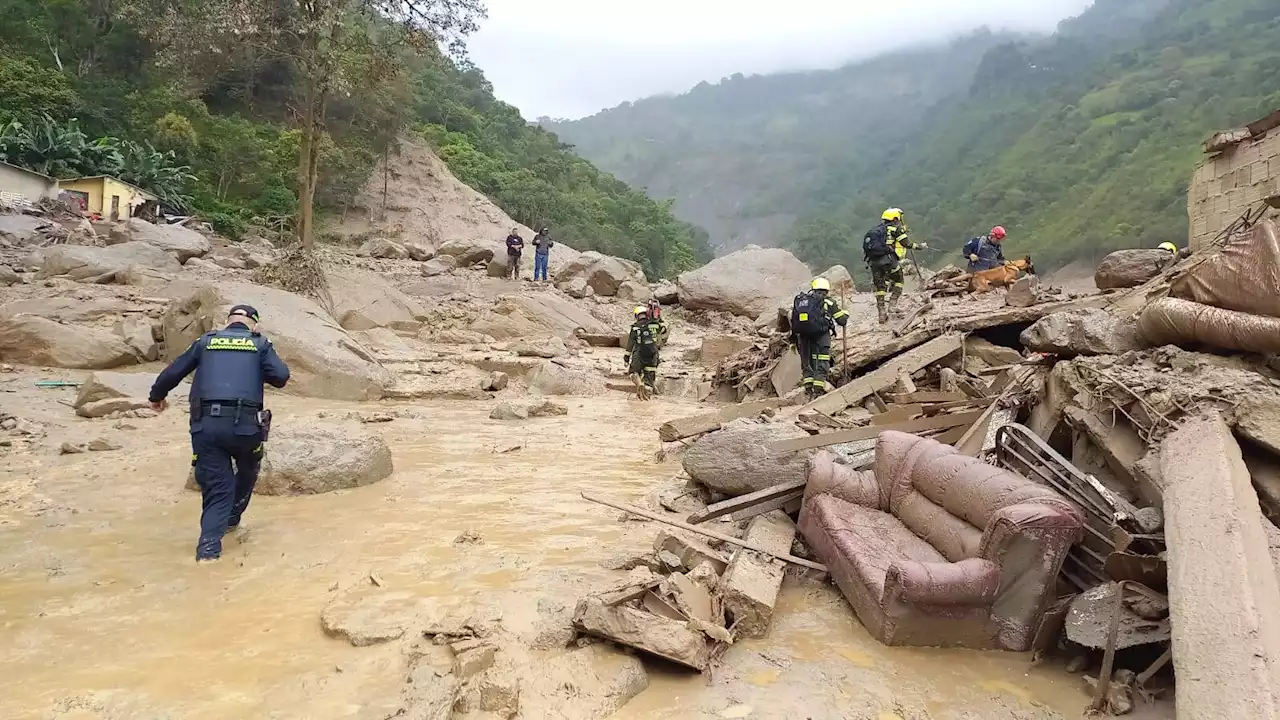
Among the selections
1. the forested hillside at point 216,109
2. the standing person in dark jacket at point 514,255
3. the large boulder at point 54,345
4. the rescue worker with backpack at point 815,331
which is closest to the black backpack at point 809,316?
the rescue worker with backpack at point 815,331

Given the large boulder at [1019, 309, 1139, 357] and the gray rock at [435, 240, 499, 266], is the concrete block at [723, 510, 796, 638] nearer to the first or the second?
the large boulder at [1019, 309, 1139, 357]

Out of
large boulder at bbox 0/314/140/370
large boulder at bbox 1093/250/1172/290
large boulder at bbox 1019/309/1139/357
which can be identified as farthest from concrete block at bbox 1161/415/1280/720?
large boulder at bbox 0/314/140/370

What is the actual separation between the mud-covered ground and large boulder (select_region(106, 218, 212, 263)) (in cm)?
1120

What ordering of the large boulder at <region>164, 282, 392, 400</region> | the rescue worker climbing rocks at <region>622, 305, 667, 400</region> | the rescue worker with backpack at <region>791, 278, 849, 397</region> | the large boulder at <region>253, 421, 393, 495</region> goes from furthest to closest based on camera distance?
the rescue worker climbing rocks at <region>622, 305, 667, 400</region>
the large boulder at <region>164, 282, 392, 400</region>
the rescue worker with backpack at <region>791, 278, 849, 397</region>
the large boulder at <region>253, 421, 393, 495</region>

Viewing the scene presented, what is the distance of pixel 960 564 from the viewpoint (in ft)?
10.0

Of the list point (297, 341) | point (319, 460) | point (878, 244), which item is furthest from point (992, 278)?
point (297, 341)

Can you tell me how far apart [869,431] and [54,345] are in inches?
356

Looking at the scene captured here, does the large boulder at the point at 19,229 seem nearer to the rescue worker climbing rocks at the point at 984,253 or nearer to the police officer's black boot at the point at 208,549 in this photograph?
the police officer's black boot at the point at 208,549

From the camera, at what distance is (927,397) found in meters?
6.33

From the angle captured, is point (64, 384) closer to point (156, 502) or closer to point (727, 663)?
point (156, 502)

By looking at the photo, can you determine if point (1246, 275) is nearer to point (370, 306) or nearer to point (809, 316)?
point (809, 316)

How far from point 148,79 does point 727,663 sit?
32.6m

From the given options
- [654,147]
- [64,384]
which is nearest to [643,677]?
[64,384]

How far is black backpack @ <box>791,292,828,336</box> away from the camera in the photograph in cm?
826
